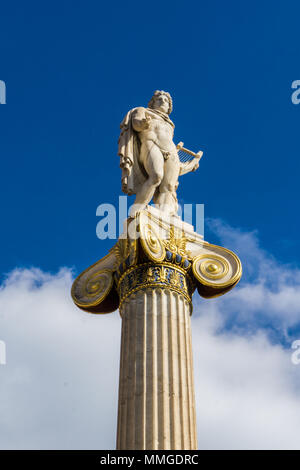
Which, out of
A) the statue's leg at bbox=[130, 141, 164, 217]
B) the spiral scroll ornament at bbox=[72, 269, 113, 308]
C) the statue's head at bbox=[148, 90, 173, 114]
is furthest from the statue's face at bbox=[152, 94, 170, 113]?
the spiral scroll ornament at bbox=[72, 269, 113, 308]

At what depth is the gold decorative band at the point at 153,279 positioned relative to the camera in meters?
18.5

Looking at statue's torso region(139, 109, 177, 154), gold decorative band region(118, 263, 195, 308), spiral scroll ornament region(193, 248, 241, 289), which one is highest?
statue's torso region(139, 109, 177, 154)

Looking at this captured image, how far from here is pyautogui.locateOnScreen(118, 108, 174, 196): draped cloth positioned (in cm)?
2194

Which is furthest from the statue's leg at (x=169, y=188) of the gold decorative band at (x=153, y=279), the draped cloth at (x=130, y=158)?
the gold decorative band at (x=153, y=279)

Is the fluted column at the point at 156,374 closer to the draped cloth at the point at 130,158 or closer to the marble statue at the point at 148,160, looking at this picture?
the marble statue at the point at 148,160

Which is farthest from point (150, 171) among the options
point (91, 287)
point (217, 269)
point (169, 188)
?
point (91, 287)

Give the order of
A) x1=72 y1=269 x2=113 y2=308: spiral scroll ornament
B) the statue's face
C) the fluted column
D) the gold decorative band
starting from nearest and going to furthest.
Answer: the fluted column, the gold decorative band, x1=72 y1=269 x2=113 y2=308: spiral scroll ornament, the statue's face

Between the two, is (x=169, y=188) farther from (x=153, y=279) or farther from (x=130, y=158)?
(x=153, y=279)

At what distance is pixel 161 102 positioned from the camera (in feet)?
78.9

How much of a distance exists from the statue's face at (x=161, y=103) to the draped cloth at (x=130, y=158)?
55.8 inches

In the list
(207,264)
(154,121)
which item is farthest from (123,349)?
(154,121)

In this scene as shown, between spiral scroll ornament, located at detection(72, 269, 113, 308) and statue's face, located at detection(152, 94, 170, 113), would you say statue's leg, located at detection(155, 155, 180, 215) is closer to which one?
statue's face, located at detection(152, 94, 170, 113)
